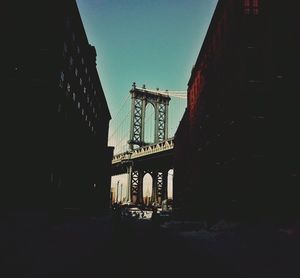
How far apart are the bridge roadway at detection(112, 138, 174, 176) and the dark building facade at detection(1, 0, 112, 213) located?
3326 cm

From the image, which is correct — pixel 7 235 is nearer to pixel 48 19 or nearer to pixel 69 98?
pixel 48 19

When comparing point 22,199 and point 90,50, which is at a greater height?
point 90,50

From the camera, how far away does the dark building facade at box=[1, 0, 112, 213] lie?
59.1 ft

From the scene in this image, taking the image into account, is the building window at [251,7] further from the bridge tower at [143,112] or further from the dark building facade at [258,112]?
the bridge tower at [143,112]

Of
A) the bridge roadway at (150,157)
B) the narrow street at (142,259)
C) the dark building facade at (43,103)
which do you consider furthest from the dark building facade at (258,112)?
the bridge roadway at (150,157)

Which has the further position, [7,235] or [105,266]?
[7,235]

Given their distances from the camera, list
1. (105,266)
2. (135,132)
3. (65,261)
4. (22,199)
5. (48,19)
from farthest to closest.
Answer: (135,132) → (48,19) → (22,199) → (65,261) → (105,266)

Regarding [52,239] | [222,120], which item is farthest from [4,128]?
[222,120]

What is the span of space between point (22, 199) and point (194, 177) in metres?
22.3

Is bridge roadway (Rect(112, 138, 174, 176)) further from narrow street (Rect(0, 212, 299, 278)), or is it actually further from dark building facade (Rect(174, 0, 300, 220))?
narrow street (Rect(0, 212, 299, 278))

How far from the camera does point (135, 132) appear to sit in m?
88.4

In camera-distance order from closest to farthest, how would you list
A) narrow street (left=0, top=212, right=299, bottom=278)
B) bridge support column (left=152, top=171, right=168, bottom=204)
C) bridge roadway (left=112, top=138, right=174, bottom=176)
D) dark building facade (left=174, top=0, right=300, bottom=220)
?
1. narrow street (left=0, top=212, right=299, bottom=278)
2. dark building facade (left=174, top=0, right=300, bottom=220)
3. bridge roadway (left=112, top=138, right=174, bottom=176)
4. bridge support column (left=152, top=171, right=168, bottom=204)

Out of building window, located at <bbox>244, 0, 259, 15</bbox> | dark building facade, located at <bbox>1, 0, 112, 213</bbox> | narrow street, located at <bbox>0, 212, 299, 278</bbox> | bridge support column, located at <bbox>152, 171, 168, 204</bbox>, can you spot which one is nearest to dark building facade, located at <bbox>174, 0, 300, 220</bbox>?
building window, located at <bbox>244, 0, 259, 15</bbox>

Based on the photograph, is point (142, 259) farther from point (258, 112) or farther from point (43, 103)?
point (258, 112)
